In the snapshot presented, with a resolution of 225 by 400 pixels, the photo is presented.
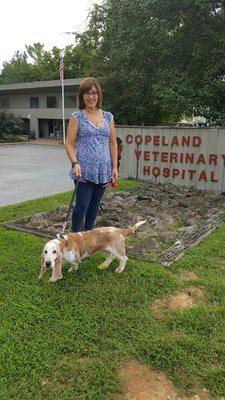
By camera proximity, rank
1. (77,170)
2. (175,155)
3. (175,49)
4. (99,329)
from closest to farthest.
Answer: (99,329) < (77,170) < (175,155) < (175,49)

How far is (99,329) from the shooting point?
10.3 feet

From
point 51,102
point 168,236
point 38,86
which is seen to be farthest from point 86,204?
→ point 51,102

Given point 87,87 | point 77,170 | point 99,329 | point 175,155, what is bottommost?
point 99,329

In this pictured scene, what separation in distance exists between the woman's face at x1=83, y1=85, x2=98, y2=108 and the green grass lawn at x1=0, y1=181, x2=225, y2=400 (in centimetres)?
181

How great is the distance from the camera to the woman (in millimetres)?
4109

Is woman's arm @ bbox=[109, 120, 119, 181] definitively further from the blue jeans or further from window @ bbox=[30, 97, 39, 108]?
window @ bbox=[30, 97, 39, 108]

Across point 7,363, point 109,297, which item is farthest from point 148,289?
point 7,363

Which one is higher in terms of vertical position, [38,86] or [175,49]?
[38,86]

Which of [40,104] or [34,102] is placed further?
[34,102]

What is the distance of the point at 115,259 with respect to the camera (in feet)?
14.9

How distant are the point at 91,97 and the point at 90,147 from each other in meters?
0.54

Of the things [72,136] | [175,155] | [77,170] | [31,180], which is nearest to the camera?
[77,170]

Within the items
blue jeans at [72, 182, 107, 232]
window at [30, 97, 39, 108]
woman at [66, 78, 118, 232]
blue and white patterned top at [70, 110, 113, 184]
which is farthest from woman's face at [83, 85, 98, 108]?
window at [30, 97, 39, 108]

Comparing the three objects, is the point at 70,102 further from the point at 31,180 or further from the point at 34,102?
the point at 31,180
